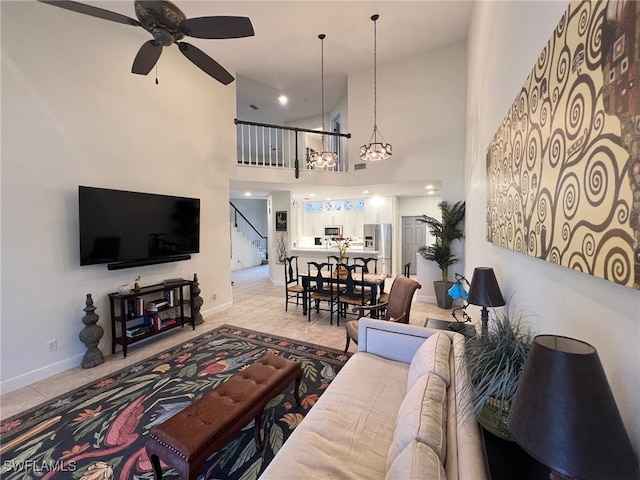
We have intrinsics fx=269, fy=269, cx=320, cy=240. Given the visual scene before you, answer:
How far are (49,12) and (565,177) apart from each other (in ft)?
16.6

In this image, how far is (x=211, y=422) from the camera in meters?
1.69

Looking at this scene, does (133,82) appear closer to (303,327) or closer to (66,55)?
(66,55)

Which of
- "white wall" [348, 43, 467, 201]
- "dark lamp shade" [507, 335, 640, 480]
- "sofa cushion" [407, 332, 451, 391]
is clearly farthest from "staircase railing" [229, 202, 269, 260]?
"dark lamp shade" [507, 335, 640, 480]

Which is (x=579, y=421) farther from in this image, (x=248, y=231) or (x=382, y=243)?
(x=248, y=231)

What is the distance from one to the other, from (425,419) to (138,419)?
2.44 metres

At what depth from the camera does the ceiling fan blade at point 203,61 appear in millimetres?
2619

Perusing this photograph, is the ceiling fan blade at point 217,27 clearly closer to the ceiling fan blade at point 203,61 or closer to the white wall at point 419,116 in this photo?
the ceiling fan blade at point 203,61

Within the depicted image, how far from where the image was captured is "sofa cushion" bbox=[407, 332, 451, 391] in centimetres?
172

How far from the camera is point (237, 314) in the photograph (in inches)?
199

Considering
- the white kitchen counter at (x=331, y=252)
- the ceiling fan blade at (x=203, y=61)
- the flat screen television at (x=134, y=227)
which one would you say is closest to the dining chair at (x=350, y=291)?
the white kitchen counter at (x=331, y=252)

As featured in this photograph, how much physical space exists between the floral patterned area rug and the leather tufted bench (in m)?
0.25

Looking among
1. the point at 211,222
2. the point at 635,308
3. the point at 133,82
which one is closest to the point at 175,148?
the point at 133,82

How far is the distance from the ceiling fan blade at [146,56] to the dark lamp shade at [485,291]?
3.57 metres

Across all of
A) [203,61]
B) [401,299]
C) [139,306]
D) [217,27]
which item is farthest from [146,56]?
[401,299]
